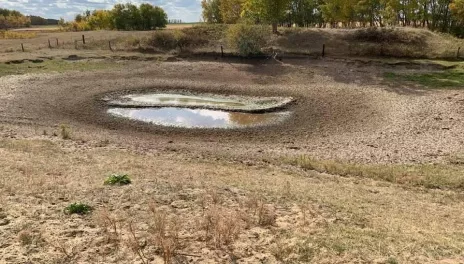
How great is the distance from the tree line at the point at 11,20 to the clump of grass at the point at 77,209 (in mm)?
158003

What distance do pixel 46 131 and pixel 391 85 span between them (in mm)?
26684

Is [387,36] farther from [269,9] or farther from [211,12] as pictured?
[211,12]

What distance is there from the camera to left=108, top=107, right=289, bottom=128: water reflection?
25.5 meters

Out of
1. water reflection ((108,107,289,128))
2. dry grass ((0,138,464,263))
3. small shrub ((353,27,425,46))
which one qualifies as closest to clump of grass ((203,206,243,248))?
dry grass ((0,138,464,263))

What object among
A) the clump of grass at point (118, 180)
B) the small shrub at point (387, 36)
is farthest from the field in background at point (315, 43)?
the clump of grass at point (118, 180)

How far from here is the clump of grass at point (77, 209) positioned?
9.49 m

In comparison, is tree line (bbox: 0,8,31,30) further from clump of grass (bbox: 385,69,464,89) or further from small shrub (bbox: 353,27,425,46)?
clump of grass (bbox: 385,69,464,89)

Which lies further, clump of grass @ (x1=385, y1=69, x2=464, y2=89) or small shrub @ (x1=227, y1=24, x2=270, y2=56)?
small shrub @ (x1=227, y1=24, x2=270, y2=56)

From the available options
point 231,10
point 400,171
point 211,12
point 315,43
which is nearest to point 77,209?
point 400,171

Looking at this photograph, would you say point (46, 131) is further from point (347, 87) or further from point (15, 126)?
point (347, 87)

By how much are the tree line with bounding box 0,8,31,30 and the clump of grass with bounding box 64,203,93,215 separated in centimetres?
15800

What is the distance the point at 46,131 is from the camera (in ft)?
71.6

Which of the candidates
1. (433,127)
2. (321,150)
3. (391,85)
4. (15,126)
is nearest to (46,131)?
(15,126)

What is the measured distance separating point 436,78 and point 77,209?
3363cm
